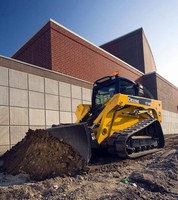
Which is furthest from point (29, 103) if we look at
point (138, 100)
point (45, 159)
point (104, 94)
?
point (45, 159)

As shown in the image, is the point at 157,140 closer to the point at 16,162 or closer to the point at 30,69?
the point at 16,162

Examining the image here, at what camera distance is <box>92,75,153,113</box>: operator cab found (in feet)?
26.2

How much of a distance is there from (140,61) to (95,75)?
10656mm

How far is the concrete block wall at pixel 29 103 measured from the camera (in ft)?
30.3

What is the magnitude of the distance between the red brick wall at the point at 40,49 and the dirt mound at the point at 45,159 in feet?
24.5

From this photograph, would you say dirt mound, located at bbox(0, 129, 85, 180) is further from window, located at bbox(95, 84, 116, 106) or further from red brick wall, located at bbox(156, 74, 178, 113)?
red brick wall, located at bbox(156, 74, 178, 113)

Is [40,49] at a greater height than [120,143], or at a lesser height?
greater

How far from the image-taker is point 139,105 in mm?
8133

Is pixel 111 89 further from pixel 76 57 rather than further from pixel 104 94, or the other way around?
pixel 76 57

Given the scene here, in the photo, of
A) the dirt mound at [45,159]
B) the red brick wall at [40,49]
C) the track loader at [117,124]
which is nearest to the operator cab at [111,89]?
the track loader at [117,124]

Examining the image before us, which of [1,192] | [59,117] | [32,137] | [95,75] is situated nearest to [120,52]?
[95,75]

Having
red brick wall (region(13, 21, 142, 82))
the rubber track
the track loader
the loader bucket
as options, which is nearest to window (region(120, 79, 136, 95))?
Result: the track loader

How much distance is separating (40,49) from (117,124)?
8.40m

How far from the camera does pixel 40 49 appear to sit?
1390 centimetres
